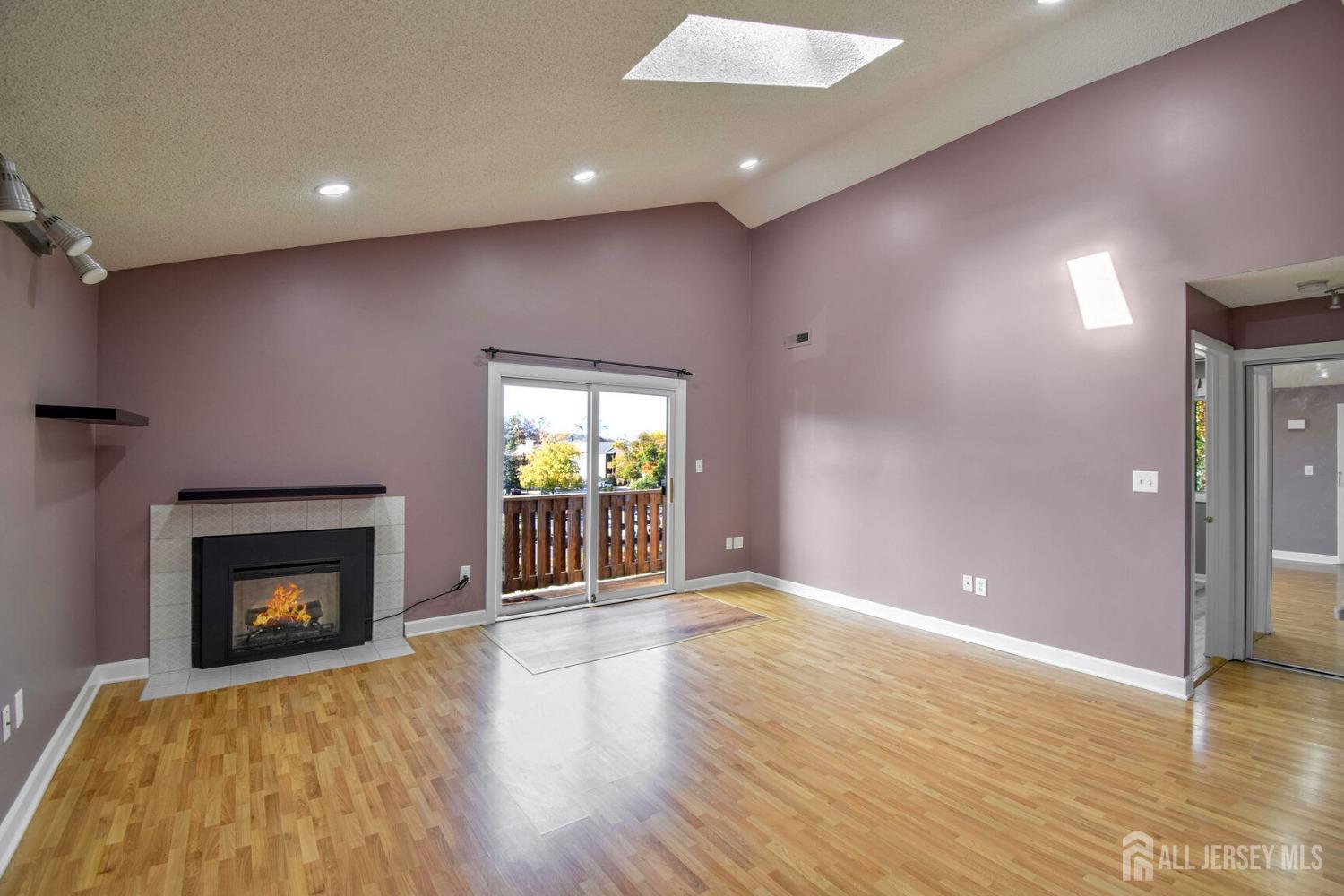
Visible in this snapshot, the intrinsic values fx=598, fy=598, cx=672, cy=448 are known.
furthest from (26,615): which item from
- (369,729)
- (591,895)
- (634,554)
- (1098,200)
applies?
(1098,200)

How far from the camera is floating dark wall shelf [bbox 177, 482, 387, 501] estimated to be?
11.7 feet

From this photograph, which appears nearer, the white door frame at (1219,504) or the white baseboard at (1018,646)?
the white baseboard at (1018,646)

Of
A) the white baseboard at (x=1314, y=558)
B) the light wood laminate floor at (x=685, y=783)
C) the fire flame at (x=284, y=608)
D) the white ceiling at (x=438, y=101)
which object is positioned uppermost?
the white ceiling at (x=438, y=101)

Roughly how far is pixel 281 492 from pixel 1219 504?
598 centimetres

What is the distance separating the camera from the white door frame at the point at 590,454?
470 centimetres

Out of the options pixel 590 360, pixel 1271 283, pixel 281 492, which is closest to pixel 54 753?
pixel 281 492

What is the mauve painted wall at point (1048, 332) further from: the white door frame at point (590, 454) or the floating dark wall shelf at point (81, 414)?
the floating dark wall shelf at point (81, 414)

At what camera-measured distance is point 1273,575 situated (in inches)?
158

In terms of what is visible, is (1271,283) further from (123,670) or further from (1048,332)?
(123,670)

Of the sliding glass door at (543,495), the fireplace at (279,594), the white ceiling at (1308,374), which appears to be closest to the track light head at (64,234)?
the fireplace at (279,594)

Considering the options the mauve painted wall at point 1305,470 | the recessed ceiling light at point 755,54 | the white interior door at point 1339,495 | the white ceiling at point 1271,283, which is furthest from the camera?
the white interior door at point 1339,495

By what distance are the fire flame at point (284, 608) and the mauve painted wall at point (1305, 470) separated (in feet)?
21.5

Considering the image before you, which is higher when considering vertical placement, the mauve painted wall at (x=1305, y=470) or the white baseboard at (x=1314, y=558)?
the mauve painted wall at (x=1305, y=470)

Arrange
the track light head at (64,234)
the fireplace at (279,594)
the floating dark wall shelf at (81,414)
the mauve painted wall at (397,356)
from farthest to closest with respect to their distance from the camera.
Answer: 1. the fireplace at (279,594)
2. the mauve painted wall at (397,356)
3. the floating dark wall shelf at (81,414)
4. the track light head at (64,234)
